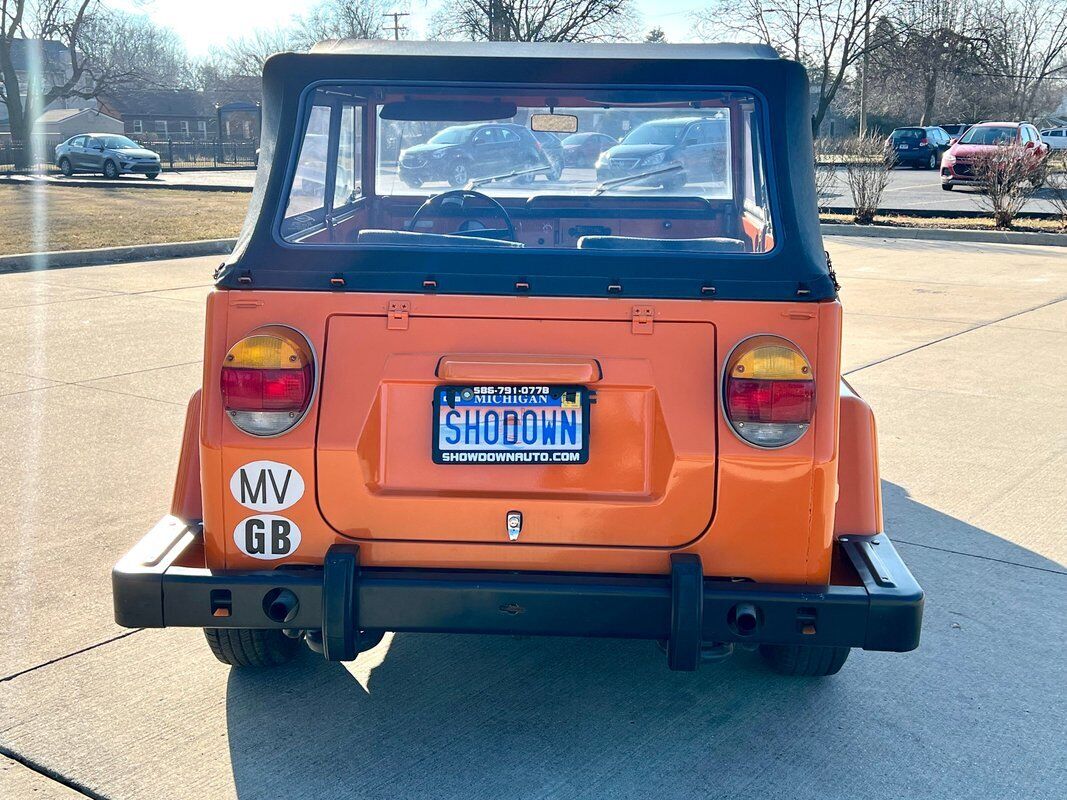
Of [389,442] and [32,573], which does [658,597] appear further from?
[32,573]

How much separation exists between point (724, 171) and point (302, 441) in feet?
6.14

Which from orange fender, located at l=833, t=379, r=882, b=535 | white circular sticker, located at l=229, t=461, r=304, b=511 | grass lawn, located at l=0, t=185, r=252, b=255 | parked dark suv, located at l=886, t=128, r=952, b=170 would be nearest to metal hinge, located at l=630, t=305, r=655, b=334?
orange fender, located at l=833, t=379, r=882, b=535

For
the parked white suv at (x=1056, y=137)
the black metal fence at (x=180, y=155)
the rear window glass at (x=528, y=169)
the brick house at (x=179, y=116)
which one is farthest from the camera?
the brick house at (x=179, y=116)

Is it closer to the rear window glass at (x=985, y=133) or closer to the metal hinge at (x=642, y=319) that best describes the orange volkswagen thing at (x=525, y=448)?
the metal hinge at (x=642, y=319)

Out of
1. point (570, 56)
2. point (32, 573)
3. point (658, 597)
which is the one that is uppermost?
point (570, 56)

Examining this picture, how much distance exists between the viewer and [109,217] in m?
20.0

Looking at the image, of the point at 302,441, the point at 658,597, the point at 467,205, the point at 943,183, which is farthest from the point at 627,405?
the point at 943,183

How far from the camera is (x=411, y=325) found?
294 cm

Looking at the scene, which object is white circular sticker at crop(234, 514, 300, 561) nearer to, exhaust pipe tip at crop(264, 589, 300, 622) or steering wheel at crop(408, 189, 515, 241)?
exhaust pipe tip at crop(264, 589, 300, 622)

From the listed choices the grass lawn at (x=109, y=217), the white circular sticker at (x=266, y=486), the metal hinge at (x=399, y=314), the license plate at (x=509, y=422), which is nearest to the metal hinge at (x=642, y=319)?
the license plate at (x=509, y=422)

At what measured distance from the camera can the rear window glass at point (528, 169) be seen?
3225 mm

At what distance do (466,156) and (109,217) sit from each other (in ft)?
57.8

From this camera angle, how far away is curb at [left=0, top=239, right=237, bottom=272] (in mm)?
13641

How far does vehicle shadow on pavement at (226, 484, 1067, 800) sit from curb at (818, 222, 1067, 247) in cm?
1504
